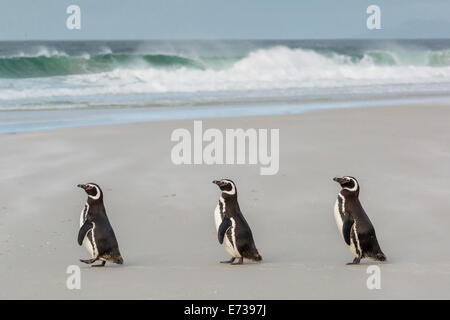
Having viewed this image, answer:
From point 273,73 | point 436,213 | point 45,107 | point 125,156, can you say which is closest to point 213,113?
point 45,107

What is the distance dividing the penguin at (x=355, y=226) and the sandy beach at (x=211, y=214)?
0.14 meters

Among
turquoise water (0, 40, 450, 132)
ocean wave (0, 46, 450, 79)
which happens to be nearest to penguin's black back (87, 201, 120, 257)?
turquoise water (0, 40, 450, 132)

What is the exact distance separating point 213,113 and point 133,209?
926 cm

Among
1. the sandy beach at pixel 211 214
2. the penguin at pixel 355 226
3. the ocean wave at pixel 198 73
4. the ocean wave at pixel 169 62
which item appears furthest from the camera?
the ocean wave at pixel 169 62

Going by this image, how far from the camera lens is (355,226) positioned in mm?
5598

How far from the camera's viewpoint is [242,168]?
9.32 meters

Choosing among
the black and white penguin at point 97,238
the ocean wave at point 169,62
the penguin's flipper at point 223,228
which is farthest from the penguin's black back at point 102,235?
the ocean wave at point 169,62

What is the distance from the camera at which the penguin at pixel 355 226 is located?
220 inches

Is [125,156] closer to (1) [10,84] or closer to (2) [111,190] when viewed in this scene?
(2) [111,190]

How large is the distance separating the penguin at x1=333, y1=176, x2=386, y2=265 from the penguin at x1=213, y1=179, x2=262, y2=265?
23.7 inches

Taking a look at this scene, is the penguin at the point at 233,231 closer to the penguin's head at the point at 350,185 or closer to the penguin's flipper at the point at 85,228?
the penguin's head at the point at 350,185

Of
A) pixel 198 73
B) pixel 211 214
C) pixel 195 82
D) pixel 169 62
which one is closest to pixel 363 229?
pixel 211 214

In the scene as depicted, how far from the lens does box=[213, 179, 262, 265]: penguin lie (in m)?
5.66

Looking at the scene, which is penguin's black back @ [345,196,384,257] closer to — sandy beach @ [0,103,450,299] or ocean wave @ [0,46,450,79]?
sandy beach @ [0,103,450,299]
